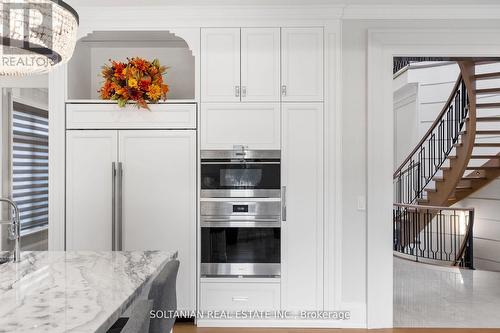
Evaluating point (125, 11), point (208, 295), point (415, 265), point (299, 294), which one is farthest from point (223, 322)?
point (415, 265)

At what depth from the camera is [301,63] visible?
3355 millimetres

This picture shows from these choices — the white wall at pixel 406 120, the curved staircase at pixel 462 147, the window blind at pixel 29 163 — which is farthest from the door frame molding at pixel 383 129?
the white wall at pixel 406 120

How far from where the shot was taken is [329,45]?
132 inches

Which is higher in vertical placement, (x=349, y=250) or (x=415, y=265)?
(x=349, y=250)

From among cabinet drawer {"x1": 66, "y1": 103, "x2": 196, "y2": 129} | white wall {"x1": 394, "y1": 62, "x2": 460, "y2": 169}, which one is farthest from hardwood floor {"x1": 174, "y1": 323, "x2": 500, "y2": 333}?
white wall {"x1": 394, "y1": 62, "x2": 460, "y2": 169}

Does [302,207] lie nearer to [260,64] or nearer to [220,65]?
[260,64]

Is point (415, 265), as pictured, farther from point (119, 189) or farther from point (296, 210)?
point (119, 189)

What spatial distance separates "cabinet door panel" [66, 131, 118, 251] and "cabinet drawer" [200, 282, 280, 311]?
3.05ft

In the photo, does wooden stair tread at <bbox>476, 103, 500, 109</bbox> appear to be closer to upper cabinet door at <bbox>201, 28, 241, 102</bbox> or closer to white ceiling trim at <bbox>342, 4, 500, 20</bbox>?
white ceiling trim at <bbox>342, 4, 500, 20</bbox>

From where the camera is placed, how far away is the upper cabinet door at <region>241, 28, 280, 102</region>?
3.36m

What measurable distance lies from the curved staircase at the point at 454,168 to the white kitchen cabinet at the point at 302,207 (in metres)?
3.10

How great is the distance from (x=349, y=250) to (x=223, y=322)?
1223mm

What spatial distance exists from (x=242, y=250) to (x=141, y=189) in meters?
0.99

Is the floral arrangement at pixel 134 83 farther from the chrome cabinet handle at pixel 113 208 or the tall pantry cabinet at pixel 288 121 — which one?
the chrome cabinet handle at pixel 113 208
